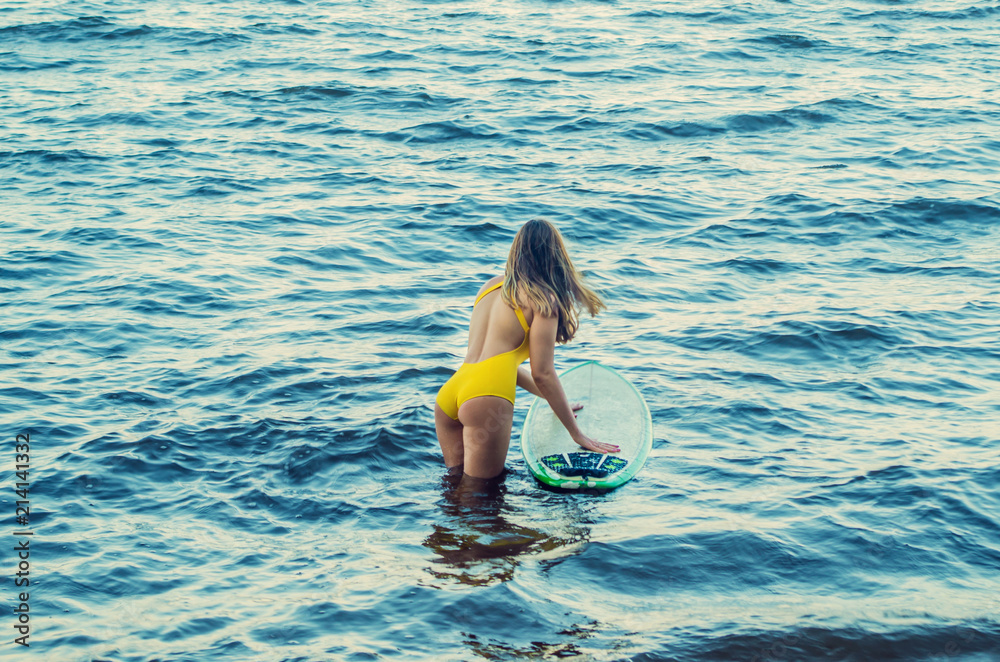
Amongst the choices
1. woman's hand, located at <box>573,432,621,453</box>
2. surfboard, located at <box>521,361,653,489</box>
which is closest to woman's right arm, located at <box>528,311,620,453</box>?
woman's hand, located at <box>573,432,621,453</box>

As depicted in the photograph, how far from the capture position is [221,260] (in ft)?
36.0

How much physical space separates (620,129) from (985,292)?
24.3ft

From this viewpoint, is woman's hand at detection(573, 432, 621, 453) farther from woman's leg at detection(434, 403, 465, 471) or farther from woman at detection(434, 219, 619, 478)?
woman's leg at detection(434, 403, 465, 471)

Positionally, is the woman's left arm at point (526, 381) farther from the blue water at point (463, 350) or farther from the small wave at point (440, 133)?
the small wave at point (440, 133)

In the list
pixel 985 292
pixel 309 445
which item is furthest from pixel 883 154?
pixel 309 445

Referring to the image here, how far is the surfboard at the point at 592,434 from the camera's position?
6.63 meters

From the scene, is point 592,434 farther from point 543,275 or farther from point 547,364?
point 543,275

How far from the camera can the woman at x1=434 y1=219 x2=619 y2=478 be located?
19.7 ft

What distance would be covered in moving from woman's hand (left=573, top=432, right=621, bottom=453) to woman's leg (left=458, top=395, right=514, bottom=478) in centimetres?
54

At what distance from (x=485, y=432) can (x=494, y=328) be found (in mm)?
708

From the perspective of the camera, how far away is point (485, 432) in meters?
6.25

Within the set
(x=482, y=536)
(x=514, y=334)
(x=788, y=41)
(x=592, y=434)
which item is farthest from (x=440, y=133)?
(x=482, y=536)

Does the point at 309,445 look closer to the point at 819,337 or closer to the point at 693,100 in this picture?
the point at 819,337

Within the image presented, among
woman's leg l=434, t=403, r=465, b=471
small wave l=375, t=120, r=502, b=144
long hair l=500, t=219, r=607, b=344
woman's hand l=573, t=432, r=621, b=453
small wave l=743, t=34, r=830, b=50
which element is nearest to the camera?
long hair l=500, t=219, r=607, b=344
